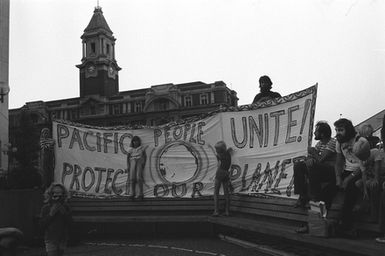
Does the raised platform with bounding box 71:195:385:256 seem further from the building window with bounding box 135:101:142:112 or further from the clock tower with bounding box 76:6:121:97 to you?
the clock tower with bounding box 76:6:121:97

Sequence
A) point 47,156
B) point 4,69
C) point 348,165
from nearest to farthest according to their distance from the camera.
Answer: point 348,165 → point 47,156 → point 4,69

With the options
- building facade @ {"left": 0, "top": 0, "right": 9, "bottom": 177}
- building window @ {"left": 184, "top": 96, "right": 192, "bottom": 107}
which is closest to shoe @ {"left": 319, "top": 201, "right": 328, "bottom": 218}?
building facade @ {"left": 0, "top": 0, "right": 9, "bottom": 177}

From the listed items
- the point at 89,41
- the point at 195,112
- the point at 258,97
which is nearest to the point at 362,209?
the point at 258,97

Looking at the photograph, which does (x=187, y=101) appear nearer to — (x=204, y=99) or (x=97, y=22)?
(x=204, y=99)

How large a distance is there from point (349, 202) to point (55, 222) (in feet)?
12.7

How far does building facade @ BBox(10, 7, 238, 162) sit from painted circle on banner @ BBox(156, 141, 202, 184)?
2218 inches

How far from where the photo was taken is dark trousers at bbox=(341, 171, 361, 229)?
5.38 m

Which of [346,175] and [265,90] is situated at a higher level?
[265,90]

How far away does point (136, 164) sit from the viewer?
34.0 feet

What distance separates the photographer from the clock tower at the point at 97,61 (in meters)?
88.5

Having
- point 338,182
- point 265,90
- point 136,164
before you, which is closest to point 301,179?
point 338,182

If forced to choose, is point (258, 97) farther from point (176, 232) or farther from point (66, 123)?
point (66, 123)

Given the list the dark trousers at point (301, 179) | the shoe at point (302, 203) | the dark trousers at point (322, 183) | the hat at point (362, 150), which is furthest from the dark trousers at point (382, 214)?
the dark trousers at point (301, 179)

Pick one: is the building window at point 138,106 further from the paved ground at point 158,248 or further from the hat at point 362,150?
the hat at point 362,150
